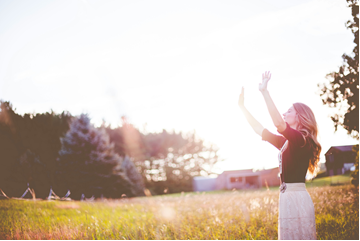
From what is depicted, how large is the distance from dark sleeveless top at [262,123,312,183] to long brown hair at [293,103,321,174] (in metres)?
0.07

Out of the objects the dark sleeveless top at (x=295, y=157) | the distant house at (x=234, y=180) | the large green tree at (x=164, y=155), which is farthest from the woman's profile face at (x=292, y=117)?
the large green tree at (x=164, y=155)

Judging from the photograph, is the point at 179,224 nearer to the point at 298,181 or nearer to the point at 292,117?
the point at 298,181

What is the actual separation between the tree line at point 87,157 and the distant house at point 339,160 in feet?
19.2

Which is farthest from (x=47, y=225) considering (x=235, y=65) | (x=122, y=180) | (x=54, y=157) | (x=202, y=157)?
(x=202, y=157)

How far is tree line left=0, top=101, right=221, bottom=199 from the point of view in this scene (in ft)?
20.5

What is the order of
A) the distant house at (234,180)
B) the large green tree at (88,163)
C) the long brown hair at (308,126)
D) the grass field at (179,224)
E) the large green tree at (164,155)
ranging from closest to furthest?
1. the long brown hair at (308,126)
2. the grass field at (179,224)
3. the large green tree at (88,163)
4. the distant house at (234,180)
5. the large green tree at (164,155)

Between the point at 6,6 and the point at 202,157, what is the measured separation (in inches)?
1202

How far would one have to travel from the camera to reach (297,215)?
80.4 inches

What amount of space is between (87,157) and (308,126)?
15377 millimetres

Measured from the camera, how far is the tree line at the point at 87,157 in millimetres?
6258

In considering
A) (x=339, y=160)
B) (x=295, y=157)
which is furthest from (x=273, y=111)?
(x=339, y=160)

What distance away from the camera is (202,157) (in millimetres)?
34438

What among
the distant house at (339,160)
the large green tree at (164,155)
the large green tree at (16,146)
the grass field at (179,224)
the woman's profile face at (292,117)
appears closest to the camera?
the woman's profile face at (292,117)

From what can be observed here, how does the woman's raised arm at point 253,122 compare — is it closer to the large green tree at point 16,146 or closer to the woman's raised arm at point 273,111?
the woman's raised arm at point 273,111
